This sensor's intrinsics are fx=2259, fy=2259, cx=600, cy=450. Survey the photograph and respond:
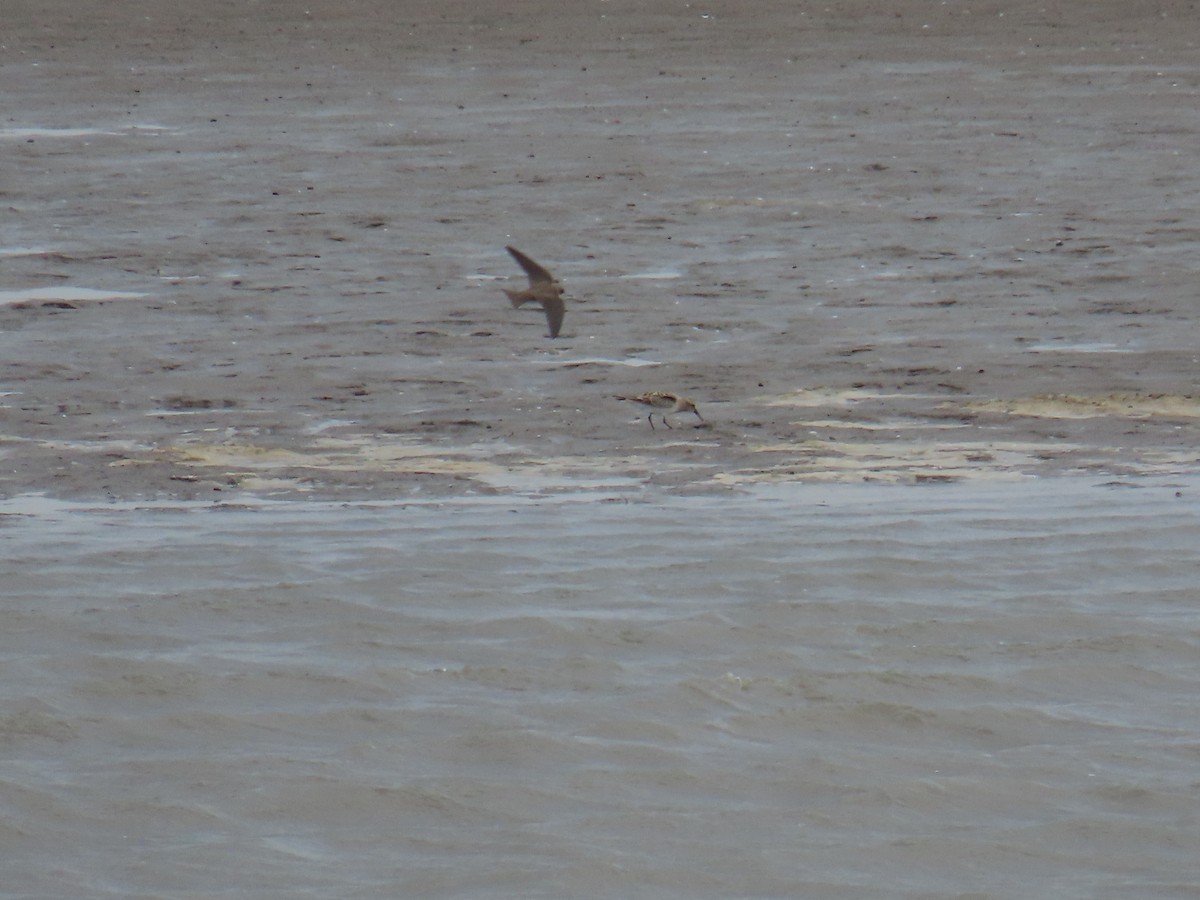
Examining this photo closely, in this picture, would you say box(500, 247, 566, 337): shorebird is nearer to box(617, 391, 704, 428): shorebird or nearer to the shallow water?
box(617, 391, 704, 428): shorebird

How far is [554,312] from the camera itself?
384 inches

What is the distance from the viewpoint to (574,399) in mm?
9195

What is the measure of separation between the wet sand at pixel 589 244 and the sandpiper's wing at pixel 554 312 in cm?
21

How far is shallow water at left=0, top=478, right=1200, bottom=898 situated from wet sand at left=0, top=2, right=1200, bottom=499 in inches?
47.1

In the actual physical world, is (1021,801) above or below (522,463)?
above

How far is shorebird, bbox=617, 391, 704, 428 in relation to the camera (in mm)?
8547

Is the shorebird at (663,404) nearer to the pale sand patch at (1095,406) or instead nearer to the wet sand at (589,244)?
the wet sand at (589,244)

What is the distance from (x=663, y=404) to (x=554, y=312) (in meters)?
1.34

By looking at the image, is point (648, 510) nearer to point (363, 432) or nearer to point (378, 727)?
point (363, 432)

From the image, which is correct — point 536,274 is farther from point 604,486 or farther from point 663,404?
point 604,486

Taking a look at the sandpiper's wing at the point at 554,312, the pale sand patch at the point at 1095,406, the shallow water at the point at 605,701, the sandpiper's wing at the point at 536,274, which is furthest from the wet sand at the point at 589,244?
the shallow water at the point at 605,701

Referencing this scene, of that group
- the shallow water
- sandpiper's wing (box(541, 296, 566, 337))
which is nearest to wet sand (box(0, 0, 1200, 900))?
the shallow water

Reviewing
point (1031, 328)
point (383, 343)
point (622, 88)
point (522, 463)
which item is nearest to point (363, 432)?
point (522, 463)

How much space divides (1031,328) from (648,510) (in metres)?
3.89
